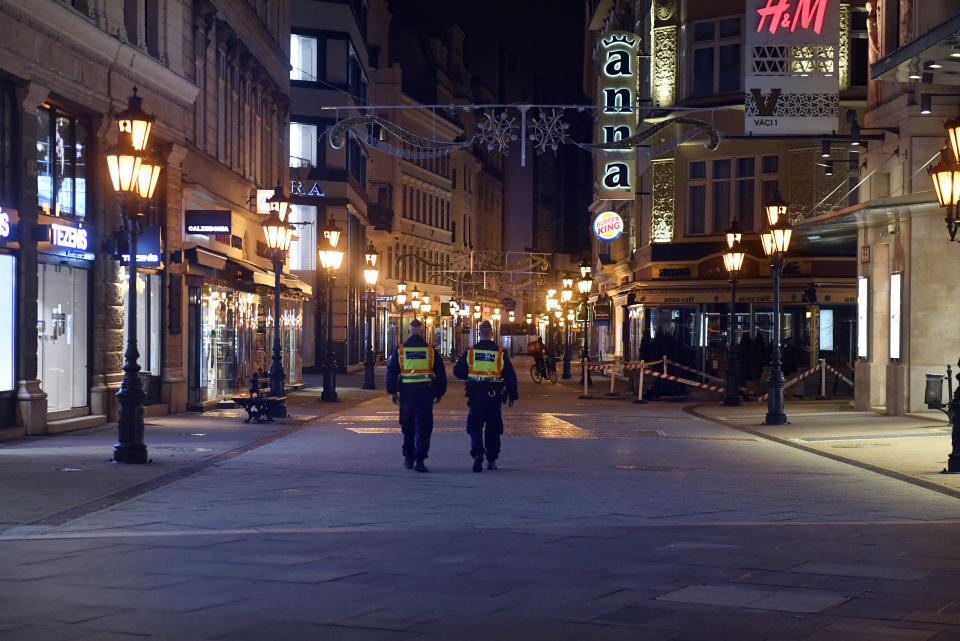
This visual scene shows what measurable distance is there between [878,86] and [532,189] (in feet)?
352

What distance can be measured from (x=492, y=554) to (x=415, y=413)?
22.4 feet

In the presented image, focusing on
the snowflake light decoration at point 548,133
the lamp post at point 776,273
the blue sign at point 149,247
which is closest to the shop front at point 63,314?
the blue sign at point 149,247

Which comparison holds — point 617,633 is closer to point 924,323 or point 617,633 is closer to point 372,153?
point 924,323

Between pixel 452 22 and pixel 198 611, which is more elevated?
pixel 452 22

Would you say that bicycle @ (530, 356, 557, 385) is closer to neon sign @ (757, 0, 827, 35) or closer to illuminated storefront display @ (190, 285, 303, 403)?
illuminated storefront display @ (190, 285, 303, 403)

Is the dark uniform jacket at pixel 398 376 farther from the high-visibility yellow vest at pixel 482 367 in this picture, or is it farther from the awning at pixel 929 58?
the awning at pixel 929 58

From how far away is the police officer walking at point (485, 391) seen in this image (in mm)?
16906

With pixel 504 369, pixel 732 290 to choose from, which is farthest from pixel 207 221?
pixel 504 369

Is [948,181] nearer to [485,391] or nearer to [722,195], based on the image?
[485,391]

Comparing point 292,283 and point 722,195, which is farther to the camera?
point 722,195

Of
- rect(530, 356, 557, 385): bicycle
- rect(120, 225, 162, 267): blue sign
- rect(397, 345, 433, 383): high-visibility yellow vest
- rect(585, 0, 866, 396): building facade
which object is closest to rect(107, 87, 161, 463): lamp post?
rect(397, 345, 433, 383): high-visibility yellow vest

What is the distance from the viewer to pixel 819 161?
1777 inches

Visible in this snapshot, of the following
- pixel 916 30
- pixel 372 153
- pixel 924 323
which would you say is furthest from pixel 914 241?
pixel 372 153

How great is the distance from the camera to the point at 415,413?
56.0 ft
